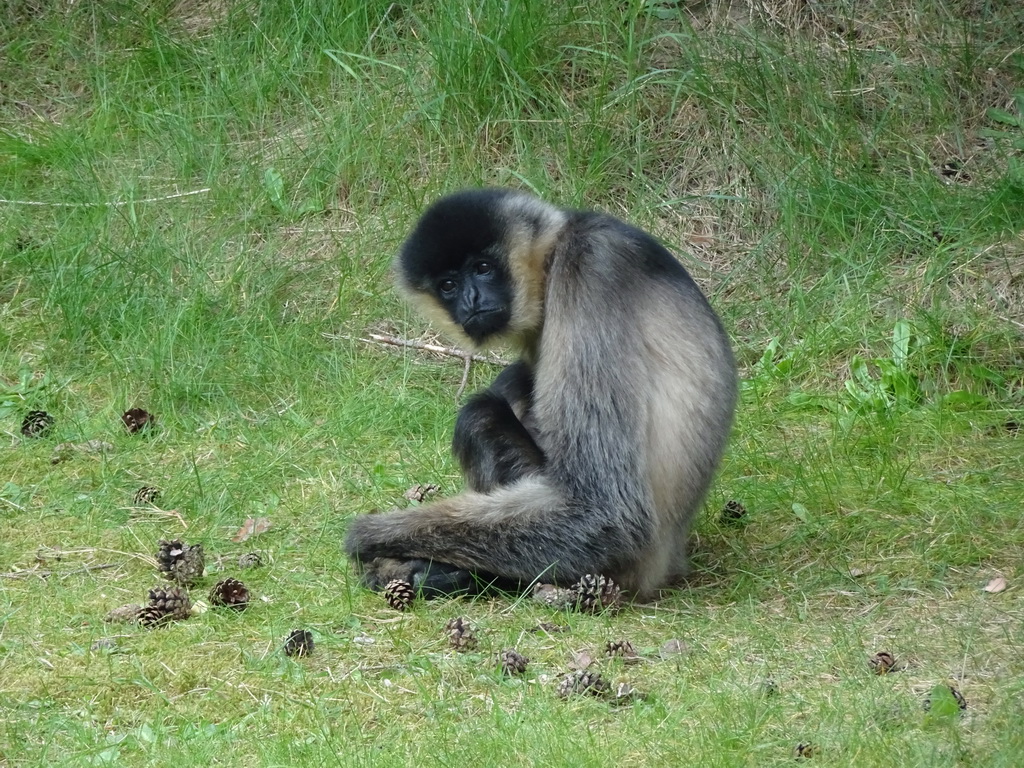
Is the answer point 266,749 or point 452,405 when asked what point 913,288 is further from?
point 266,749

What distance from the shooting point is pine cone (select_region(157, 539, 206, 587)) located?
5.16m

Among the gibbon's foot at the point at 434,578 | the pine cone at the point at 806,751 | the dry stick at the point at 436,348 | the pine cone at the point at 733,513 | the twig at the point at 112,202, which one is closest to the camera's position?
the pine cone at the point at 806,751

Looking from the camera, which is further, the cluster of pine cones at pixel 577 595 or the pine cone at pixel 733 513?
the pine cone at pixel 733 513

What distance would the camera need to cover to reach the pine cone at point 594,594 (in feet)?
16.2

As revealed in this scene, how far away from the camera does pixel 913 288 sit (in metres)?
7.48

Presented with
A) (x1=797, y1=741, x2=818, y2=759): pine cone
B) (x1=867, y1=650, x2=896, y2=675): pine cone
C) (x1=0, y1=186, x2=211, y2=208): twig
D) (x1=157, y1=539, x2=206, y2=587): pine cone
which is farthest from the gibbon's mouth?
(x1=0, y1=186, x2=211, y2=208): twig

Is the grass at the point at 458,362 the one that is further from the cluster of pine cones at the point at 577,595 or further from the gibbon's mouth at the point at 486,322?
the gibbon's mouth at the point at 486,322

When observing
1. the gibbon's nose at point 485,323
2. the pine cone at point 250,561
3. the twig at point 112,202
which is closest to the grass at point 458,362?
the twig at point 112,202

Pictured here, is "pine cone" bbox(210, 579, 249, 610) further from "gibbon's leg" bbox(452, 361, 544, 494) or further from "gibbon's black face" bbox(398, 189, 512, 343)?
"gibbon's black face" bbox(398, 189, 512, 343)

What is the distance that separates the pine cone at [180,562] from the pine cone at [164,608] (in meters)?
0.30

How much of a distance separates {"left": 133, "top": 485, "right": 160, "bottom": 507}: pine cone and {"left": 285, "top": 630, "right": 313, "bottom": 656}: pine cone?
1.93 m

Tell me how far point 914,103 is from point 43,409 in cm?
556

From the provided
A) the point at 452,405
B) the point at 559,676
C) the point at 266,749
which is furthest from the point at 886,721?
the point at 452,405

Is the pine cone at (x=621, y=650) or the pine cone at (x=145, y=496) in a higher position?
the pine cone at (x=621, y=650)
